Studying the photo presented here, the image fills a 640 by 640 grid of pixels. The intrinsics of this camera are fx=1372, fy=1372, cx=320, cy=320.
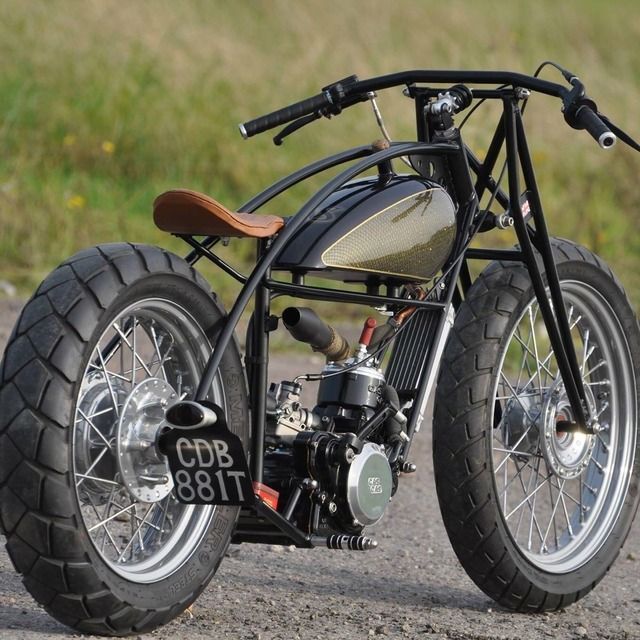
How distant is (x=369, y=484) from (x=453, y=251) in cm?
81

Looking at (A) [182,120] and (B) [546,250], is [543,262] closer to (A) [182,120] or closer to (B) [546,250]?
(B) [546,250]

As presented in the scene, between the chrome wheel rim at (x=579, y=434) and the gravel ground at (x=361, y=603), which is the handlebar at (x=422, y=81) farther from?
the gravel ground at (x=361, y=603)

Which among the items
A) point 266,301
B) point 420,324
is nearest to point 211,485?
point 266,301

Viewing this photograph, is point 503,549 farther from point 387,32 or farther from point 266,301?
point 387,32

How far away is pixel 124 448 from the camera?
3297 mm

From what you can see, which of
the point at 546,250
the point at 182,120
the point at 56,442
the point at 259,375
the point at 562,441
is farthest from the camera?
the point at 182,120

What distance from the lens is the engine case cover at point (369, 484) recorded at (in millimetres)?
3588

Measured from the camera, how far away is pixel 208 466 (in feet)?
10.6

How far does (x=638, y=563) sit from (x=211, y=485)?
241 cm

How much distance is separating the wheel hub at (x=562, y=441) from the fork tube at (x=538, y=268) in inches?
3.6

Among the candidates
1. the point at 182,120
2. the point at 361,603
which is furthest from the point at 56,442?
the point at 182,120

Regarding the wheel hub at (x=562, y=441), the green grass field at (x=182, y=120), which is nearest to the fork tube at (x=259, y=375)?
the wheel hub at (x=562, y=441)

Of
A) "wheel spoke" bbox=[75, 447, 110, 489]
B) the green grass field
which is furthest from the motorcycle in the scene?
the green grass field

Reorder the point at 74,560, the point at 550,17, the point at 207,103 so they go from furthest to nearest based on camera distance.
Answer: the point at 550,17 < the point at 207,103 < the point at 74,560
